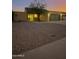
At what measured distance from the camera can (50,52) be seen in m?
2.43

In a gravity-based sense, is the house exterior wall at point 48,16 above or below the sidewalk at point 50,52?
above

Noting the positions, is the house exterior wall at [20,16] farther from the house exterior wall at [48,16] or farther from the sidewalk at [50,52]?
the sidewalk at [50,52]

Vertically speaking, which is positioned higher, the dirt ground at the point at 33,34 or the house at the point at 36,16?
the house at the point at 36,16

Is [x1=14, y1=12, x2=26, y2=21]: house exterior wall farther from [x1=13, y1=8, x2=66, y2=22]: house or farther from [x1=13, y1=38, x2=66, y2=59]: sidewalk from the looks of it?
[x1=13, y1=38, x2=66, y2=59]: sidewalk

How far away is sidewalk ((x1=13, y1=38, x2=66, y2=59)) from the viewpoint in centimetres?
242

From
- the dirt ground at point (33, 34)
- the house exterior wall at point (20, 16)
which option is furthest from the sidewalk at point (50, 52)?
the house exterior wall at point (20, 16)

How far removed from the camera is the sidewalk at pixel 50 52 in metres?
2.42

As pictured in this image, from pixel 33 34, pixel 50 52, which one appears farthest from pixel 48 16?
pixel 50 52

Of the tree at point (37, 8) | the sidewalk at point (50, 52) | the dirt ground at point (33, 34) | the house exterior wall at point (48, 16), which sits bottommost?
the sidewalk at point (50, 52)

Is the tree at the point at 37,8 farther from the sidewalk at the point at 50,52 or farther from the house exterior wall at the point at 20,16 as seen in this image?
the sidewalk at the point at 50,52

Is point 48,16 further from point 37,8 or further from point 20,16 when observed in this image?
point 20,16

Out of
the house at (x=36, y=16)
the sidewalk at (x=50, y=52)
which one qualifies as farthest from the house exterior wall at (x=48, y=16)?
the sidewalk at (x=50, y=52)
